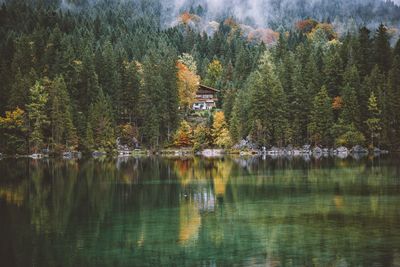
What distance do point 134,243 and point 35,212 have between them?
968 centimetres

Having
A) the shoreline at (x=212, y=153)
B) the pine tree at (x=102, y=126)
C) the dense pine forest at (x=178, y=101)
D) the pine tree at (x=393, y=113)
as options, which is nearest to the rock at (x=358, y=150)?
the shoreline at (x=212, y=153)

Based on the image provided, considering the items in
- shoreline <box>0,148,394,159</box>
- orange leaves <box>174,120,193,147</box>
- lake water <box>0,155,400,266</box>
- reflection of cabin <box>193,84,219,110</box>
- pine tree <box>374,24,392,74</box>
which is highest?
pine tree <box>374,24,392,74</box>

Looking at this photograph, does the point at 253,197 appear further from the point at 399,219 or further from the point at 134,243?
the point at 134,243

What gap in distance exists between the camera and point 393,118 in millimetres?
90250

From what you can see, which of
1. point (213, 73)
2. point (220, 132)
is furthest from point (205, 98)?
point (220, 132)

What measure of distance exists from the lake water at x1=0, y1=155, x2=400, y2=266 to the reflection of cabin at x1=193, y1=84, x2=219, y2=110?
7573cm

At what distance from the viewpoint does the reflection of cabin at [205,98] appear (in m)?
121

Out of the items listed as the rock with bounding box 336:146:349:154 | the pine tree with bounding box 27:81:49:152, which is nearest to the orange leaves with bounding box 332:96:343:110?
the rock with bounding box 336:146:349:154

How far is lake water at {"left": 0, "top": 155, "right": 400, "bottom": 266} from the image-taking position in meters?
19.0

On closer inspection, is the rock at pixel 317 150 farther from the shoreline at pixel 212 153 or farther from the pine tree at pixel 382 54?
→ the pine tree at pixel 382 54

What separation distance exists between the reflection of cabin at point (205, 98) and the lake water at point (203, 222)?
75731 millimetres

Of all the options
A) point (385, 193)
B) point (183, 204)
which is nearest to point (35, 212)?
point (183, 204)

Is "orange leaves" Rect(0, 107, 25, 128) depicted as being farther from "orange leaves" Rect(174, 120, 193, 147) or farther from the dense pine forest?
"orange leaves" Rect(174, 120, 193, 147)

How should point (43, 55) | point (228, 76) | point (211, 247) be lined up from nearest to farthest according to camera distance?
point (211, 247) < point (43, 55) < point (228, 76)
